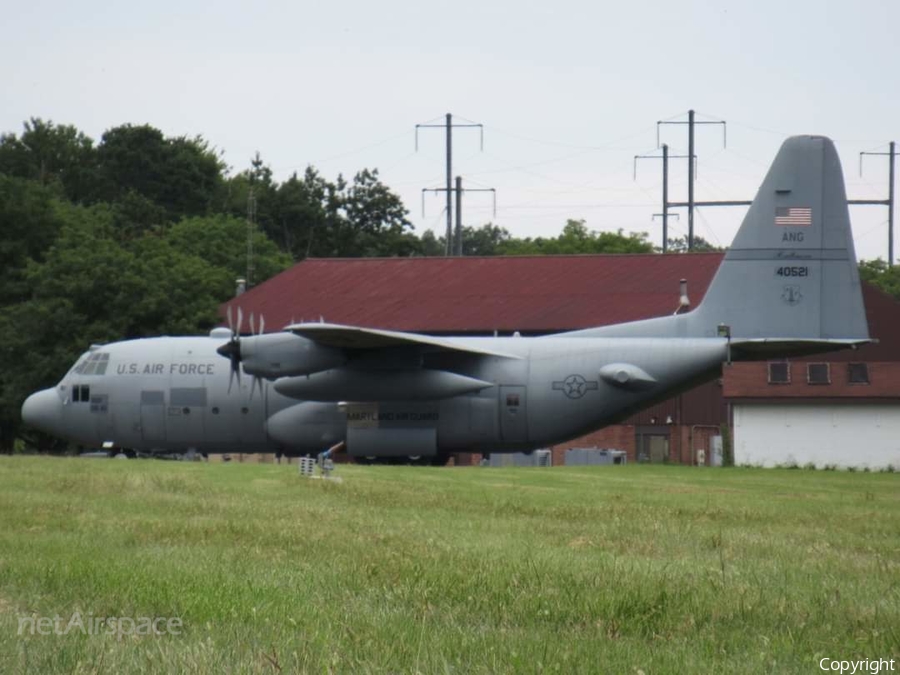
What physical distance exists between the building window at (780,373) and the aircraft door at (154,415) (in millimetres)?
20759

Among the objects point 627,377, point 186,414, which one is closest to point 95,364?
point 186,414

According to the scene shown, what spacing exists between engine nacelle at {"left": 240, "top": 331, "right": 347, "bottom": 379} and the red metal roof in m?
20.2

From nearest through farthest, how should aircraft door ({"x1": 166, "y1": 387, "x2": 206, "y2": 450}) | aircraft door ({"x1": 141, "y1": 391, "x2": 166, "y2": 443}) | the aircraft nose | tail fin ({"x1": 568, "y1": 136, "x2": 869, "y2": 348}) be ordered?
1. tail fin ({"x1": 568, "y1": 136, "x2": 869, "y2": 348})
2. aircraft door ({"x1": 166, "y1": 387, "x2": 206, "y2": 450})
3. aircraft door ({"x1": 141, "y1": 391, "x2": 166, "y2": 443})
4. the aircraft nose

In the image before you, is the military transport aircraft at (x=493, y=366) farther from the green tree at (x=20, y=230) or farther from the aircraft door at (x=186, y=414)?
the green tree at (x=20, y=230)

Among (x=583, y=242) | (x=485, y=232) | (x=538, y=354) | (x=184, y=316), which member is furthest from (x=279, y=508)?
Answer: (x=485, y=232)

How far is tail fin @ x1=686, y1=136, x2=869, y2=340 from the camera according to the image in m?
29.9

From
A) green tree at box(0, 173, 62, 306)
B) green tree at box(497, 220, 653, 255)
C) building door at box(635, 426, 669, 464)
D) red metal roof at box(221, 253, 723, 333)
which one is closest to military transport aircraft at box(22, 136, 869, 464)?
red metal roof at box(221, 253, 723, 333)

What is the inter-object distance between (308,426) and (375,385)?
83.8 inches

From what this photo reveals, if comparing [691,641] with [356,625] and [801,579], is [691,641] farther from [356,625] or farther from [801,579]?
[801,579]

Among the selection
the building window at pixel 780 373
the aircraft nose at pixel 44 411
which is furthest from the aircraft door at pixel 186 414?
the building window at pixel 780 373

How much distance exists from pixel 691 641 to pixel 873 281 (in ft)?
304

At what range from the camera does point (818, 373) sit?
145 ft

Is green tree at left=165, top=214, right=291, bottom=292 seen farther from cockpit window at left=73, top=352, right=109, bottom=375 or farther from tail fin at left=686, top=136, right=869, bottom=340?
tail fin at left=686, top=136, right=869, bottom=340

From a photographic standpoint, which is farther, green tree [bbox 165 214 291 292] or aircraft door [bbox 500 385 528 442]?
green tree [bbox 165 214 291 292]
